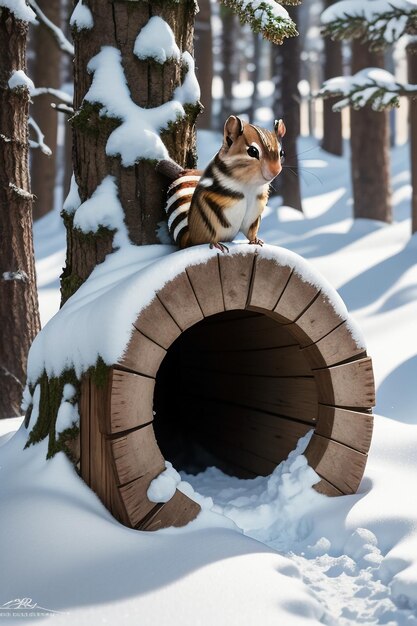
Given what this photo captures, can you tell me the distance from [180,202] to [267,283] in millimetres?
562

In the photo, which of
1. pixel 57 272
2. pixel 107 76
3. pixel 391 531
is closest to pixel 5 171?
pixel 107 76

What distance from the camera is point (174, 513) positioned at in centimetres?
301

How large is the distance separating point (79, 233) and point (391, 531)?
189 centimetres

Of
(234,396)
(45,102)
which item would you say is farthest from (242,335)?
(45,102)

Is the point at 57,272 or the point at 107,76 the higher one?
the point at 107,76

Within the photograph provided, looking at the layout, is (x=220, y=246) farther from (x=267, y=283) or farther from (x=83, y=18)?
(x=83, y=18)

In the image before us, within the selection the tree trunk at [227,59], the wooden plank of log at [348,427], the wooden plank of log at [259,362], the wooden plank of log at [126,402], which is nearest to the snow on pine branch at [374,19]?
the wooden plank of log at [259,362]

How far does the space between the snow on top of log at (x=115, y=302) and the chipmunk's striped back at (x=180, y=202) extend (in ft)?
0.39

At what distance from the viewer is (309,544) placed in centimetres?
314

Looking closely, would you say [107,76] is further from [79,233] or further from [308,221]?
[308,221]

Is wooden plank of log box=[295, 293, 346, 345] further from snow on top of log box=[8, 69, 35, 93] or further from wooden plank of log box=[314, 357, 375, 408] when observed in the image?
snow on top of log box=[8, 69, 35, 93]

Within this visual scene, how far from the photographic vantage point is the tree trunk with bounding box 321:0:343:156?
18.0 meters

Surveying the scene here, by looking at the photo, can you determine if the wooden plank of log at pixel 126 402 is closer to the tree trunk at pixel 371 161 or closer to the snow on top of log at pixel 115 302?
the snow on top of log at pixel 115 302

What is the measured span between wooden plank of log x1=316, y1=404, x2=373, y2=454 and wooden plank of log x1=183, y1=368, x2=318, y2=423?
21 centimetres
